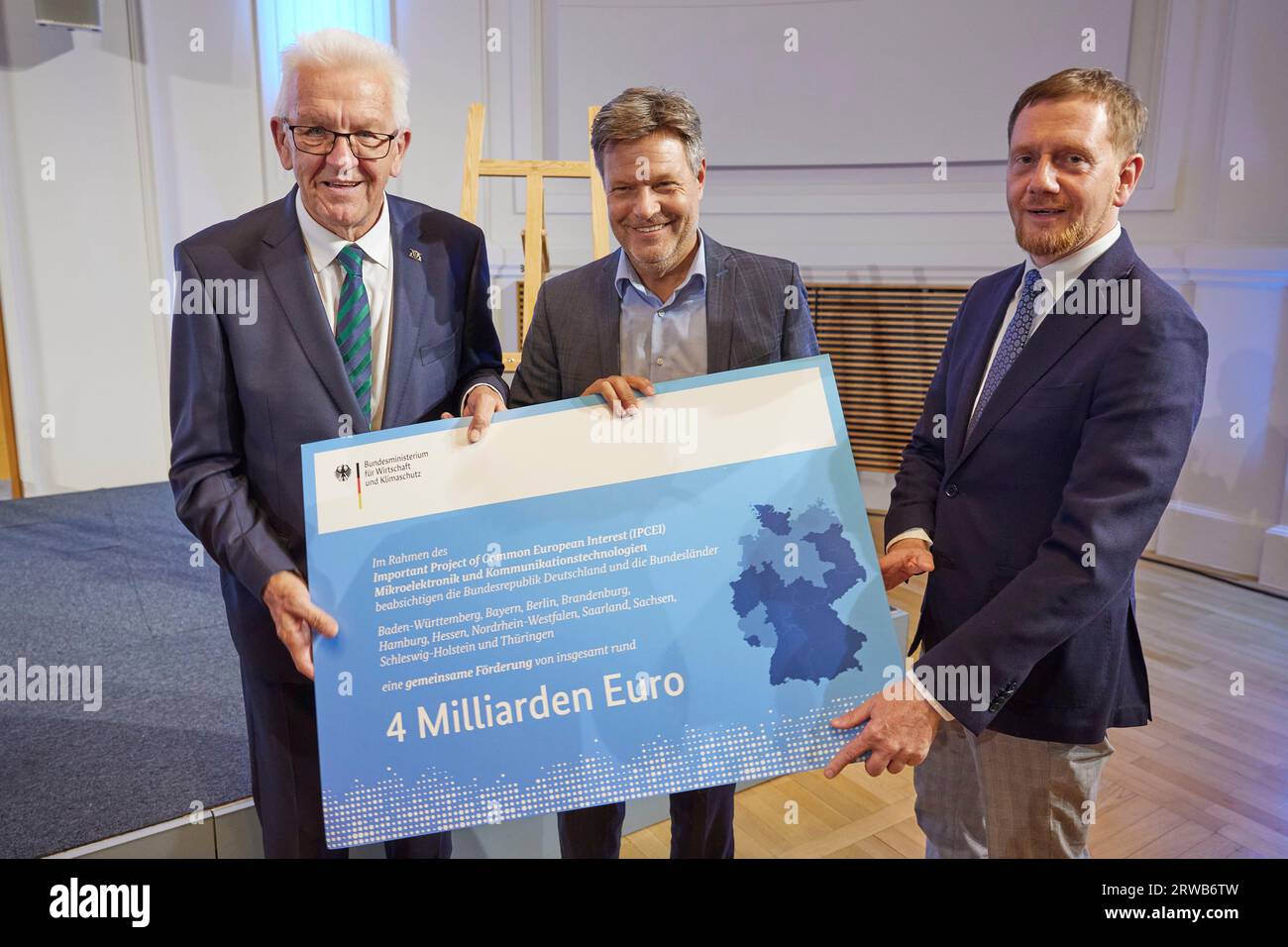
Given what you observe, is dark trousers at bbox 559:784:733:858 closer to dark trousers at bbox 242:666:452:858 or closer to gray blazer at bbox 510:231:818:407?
dark trousers at bbox 242:666:452:858

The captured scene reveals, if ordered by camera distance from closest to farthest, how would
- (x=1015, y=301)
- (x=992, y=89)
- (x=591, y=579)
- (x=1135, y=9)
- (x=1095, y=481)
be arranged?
(x=1095, y=481)
(x=591, y=579)
(x=1015, y=301)
(x=1135, y=9)
(x=992, y=89)

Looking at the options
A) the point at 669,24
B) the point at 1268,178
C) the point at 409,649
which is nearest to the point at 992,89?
the point at 1268,178

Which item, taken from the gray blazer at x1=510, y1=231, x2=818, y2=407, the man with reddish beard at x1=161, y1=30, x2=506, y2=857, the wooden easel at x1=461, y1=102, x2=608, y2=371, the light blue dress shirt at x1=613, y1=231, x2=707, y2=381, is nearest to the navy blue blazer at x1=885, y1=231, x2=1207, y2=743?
the gray blazer at x1=510, y1=231, x2=818, y2=407

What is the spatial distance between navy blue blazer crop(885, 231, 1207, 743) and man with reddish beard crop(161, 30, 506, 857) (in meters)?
0.81

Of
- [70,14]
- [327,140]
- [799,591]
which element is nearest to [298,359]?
[327,140]

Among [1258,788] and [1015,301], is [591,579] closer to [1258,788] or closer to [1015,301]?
[1015,301]

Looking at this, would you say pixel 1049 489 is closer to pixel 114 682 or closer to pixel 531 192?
pixel 531 192

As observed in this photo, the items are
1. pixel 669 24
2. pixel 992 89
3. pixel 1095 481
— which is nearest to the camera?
pixel 1095 481

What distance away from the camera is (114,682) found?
2834 mm

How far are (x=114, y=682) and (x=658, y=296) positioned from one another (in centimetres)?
221

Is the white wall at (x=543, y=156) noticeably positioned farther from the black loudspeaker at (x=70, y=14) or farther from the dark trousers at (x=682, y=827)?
the dark trousers at (x=682, y=827)

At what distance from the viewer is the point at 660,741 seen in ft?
4.63

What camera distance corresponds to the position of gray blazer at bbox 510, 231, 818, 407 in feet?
5.56

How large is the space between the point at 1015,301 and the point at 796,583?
624 mm
